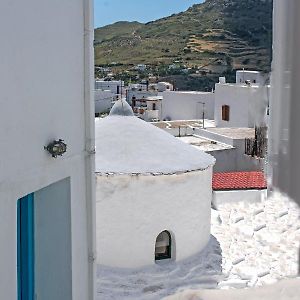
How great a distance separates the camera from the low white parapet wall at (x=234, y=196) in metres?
12.3

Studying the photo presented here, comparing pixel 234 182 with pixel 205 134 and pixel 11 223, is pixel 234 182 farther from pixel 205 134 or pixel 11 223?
pixel 11 223

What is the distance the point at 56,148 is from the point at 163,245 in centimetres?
650

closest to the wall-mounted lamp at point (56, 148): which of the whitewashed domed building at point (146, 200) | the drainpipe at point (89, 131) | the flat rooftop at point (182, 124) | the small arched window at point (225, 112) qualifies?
the drainpipe at point (89, 131)

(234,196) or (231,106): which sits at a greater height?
(231,106)

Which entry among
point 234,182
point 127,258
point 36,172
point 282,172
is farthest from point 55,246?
point 234,182

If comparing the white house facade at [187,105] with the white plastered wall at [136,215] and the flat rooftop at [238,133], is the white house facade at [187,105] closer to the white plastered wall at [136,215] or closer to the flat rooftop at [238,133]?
the flat rooftop at [238,133]

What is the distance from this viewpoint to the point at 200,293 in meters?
3.25

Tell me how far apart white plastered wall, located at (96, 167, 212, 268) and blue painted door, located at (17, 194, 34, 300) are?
209 inches

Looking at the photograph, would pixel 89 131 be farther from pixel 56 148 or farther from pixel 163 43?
pixel 163 43

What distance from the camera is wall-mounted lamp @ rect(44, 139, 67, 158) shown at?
387cm

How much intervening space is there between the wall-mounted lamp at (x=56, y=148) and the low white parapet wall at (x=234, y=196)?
8.88m

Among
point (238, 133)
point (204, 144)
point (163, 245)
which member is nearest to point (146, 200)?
point (163, 245)

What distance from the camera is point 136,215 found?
949 cm

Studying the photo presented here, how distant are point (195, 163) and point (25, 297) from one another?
6.51 metres
